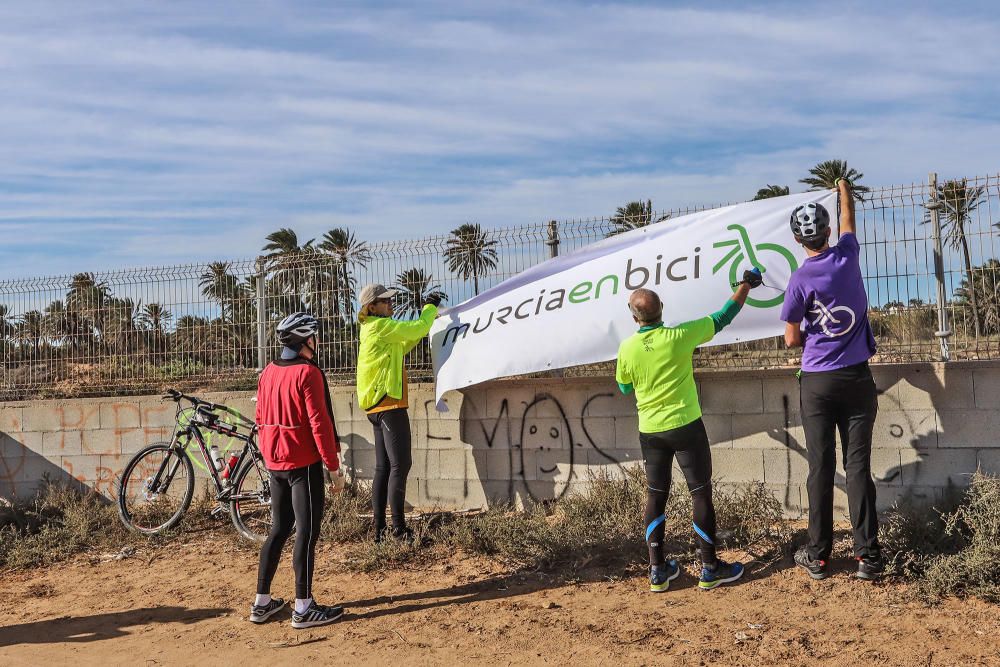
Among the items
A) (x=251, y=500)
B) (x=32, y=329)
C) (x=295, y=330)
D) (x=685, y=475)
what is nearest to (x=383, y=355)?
(x=295, y=330)

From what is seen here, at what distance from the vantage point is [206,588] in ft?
23.0

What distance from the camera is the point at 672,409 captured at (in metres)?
5.69

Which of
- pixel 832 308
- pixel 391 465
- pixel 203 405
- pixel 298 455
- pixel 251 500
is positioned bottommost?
pixel 251 500

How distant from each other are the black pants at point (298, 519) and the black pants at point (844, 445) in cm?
322

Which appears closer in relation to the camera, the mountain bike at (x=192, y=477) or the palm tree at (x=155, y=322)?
the mountain bike at (x=192, y=477)

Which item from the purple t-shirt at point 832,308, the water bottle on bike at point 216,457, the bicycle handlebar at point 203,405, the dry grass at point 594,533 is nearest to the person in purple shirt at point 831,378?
the purple t-shirt at point 832,308

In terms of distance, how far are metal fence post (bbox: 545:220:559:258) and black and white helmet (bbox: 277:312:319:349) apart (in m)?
2.83

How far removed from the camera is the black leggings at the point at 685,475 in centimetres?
570

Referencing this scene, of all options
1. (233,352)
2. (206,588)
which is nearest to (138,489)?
(233,352)

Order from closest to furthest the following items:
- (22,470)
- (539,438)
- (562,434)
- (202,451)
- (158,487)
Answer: (562,434) → (539,438) → (202,451) → (158,487) → (22,470)

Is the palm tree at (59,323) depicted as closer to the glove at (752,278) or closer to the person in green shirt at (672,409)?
the person in green shirt at (672,409)

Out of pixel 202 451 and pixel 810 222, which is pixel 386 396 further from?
pixel 810 222

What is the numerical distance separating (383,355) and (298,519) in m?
1.87

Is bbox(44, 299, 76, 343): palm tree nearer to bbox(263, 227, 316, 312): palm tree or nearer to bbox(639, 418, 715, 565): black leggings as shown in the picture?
bbox(263, 227, 316, 312): palm tree
